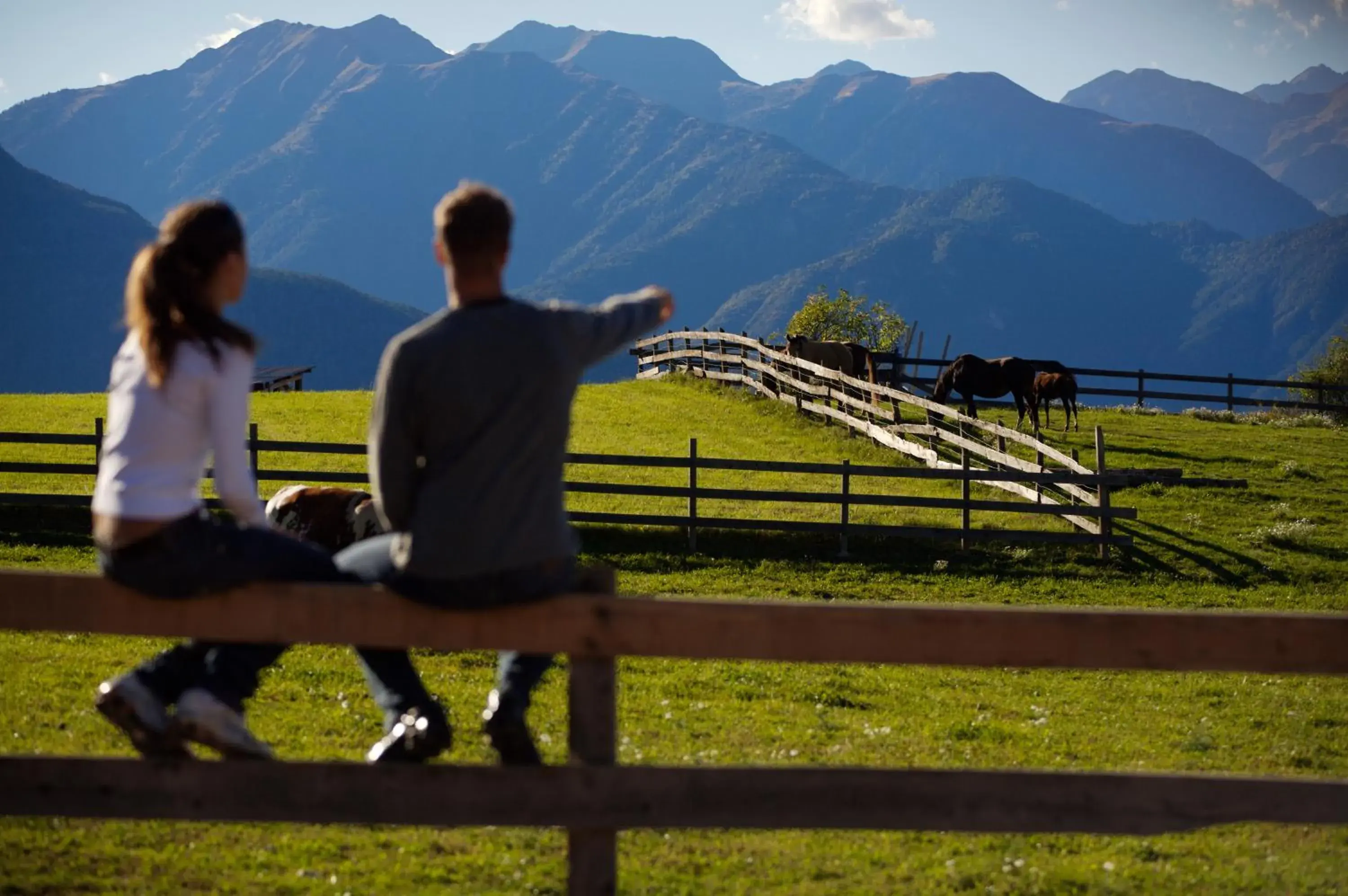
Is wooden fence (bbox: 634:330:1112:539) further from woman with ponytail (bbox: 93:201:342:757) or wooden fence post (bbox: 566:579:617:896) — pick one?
woman with ponytail (bbox: 93:201:342:757)

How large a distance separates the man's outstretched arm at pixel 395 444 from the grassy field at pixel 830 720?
2.28 meters

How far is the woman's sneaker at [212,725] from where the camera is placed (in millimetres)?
3641

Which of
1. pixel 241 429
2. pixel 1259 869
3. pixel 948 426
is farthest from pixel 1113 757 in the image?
pixel 948 426

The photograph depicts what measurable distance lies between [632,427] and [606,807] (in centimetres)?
2346

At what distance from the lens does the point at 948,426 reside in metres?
25.5

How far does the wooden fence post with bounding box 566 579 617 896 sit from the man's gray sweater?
38cm

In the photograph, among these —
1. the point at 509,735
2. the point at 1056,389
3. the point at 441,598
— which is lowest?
the point at 509,735

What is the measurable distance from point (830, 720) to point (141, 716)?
6.24 m

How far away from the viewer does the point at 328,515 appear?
12.3 metres

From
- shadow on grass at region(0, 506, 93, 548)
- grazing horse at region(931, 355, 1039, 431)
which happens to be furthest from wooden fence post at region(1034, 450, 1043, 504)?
shadow on grass at region(0, 506, 93, 548)

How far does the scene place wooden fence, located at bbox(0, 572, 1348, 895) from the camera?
11.8 ft

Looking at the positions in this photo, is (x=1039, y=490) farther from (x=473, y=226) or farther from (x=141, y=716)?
(x=141, y=716)

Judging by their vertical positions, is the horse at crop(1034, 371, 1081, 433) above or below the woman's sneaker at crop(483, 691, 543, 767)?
above

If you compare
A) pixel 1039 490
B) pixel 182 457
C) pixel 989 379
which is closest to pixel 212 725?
pixel 182 457
